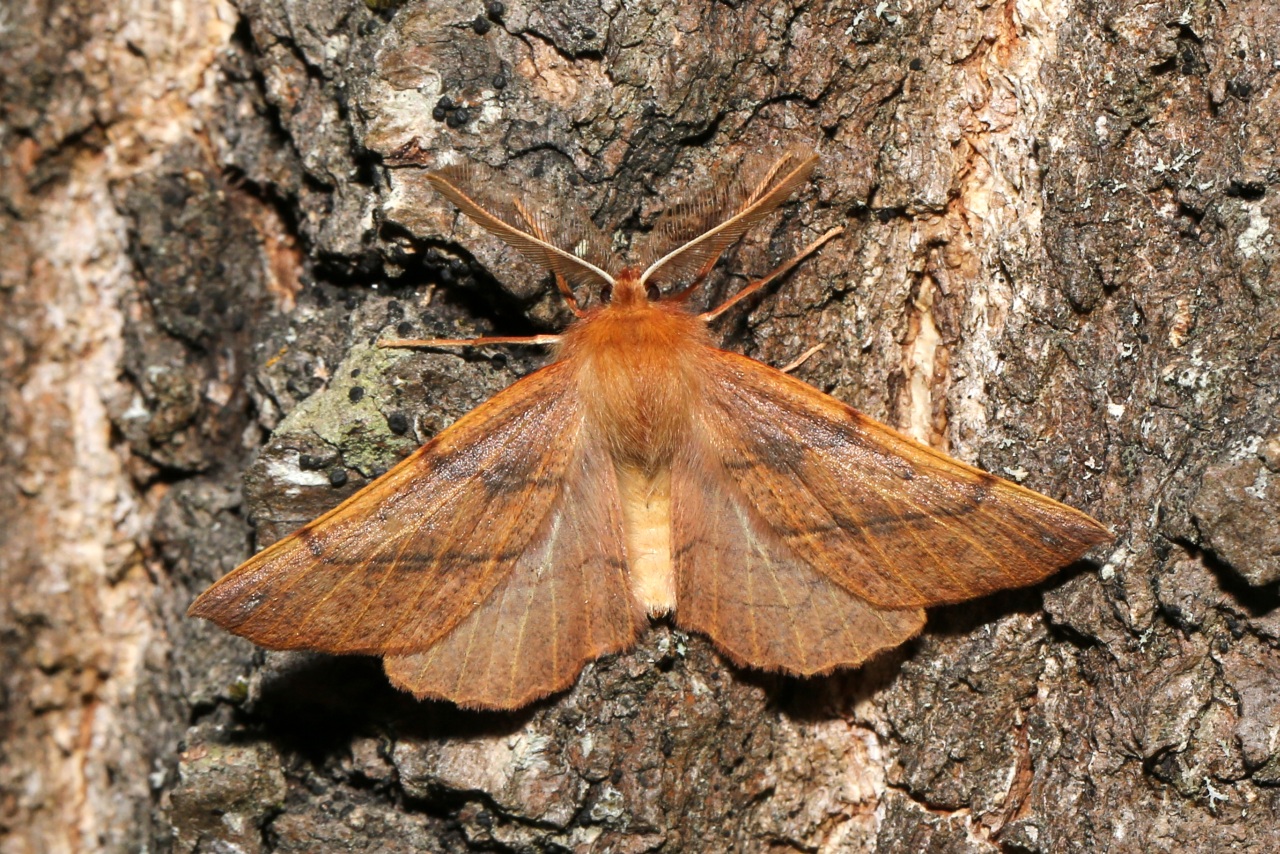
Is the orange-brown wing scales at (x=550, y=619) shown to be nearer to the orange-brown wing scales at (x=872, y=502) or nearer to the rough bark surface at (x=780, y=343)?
the rough bark surface at (x=780, y=343)

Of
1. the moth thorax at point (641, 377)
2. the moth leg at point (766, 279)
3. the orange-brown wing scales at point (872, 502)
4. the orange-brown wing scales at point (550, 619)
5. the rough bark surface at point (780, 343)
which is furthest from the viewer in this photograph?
the moth thorax at point (641, 377)

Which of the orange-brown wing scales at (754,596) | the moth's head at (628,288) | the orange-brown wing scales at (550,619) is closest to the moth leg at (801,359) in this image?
the orange-brown wing scales at (754,596)

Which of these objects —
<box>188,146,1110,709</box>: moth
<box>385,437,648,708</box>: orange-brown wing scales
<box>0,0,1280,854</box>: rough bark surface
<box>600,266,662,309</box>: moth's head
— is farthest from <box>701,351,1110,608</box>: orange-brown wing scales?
<box>385,437,648,708</box>: orange-brown wing scales

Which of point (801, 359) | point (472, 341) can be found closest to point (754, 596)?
point (801, 359)

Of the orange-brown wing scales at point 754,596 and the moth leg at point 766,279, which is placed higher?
the moth leg at point 766,279

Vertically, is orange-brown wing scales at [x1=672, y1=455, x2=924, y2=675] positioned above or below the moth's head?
below

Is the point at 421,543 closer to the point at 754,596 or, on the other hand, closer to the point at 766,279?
the point at 754,596

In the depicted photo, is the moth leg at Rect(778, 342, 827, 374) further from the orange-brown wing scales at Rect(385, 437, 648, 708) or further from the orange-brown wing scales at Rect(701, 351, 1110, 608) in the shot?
the orange-brown wing scales at Rect(385, 437, 648, 708)
